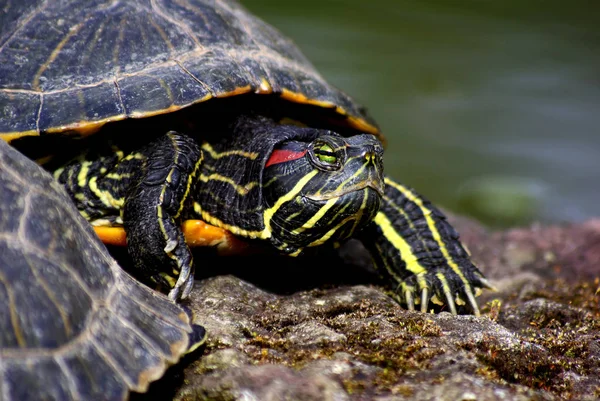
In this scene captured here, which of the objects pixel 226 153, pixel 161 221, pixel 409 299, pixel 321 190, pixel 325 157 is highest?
pixel 325 157

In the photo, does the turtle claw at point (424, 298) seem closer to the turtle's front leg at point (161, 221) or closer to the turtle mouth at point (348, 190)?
the turtle mouth at point (348, 190)

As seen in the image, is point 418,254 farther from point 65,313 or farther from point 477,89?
point 477,89

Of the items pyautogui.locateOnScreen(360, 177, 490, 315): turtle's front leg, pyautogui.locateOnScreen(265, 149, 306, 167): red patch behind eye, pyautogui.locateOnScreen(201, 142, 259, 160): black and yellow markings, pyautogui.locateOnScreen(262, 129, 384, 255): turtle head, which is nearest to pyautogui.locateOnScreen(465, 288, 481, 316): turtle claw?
pyautogui.locateOnScreen(360, 177, 490, 315): turtle's front leg

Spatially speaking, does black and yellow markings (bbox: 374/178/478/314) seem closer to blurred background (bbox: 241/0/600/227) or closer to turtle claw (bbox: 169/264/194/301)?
turtle claw (bbox: 169/264/194/301)

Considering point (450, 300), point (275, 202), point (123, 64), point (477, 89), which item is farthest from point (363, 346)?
point (477, 89)

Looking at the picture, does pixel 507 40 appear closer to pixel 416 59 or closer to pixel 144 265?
pixel 416 59

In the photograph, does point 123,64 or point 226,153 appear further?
point 226,153

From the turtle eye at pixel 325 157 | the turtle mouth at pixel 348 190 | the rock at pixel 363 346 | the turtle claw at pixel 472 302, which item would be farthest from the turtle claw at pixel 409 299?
the turtle eye at pixel 325 157
